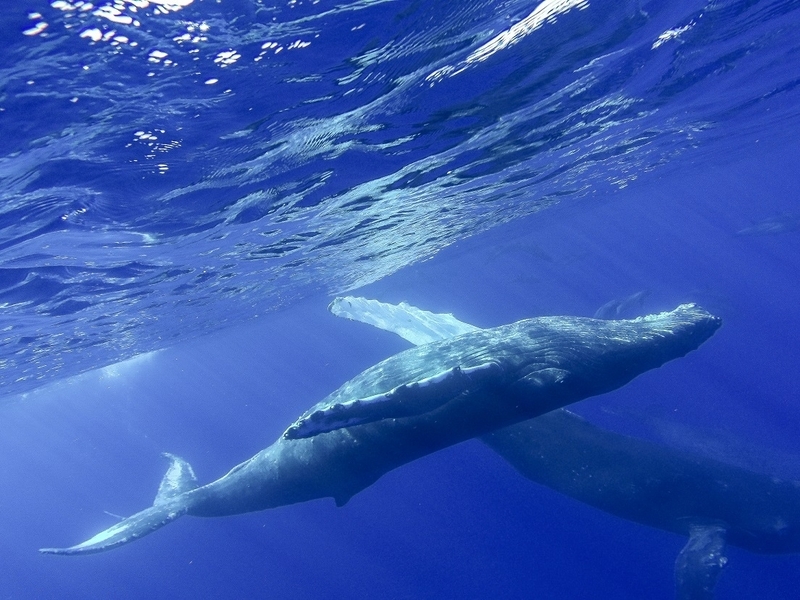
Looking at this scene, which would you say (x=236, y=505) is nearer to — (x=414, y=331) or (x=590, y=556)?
(x=414, y=331)

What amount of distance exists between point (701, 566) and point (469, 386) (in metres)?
8.41

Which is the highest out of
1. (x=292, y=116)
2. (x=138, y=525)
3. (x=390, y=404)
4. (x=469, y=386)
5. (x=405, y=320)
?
(x=292, y=116)

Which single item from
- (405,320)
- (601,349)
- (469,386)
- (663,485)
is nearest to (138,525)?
(405,320)

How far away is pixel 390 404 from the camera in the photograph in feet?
19.6

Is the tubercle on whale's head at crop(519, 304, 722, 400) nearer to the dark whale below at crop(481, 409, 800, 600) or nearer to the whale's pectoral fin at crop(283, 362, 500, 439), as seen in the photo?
the whale's pectoral fin at crop(283, 362, 500, 439)

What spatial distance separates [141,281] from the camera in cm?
1877

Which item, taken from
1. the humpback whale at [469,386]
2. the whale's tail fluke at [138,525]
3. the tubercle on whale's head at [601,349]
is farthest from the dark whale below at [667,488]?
the whale's tail fluke at [138,525]

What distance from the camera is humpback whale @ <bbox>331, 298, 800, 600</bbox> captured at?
11.1 m

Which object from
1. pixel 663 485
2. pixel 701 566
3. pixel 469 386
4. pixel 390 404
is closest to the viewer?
pixel 390 404

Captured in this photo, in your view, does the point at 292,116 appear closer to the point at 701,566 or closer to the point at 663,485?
the point at 663,485

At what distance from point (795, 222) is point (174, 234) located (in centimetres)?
3971

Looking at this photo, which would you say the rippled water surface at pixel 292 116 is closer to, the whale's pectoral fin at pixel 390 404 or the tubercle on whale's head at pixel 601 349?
the whale's pectoral fin at pixel 390 404

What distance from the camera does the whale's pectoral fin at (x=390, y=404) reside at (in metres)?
5.89

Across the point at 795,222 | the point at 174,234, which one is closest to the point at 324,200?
the point at 174,234
